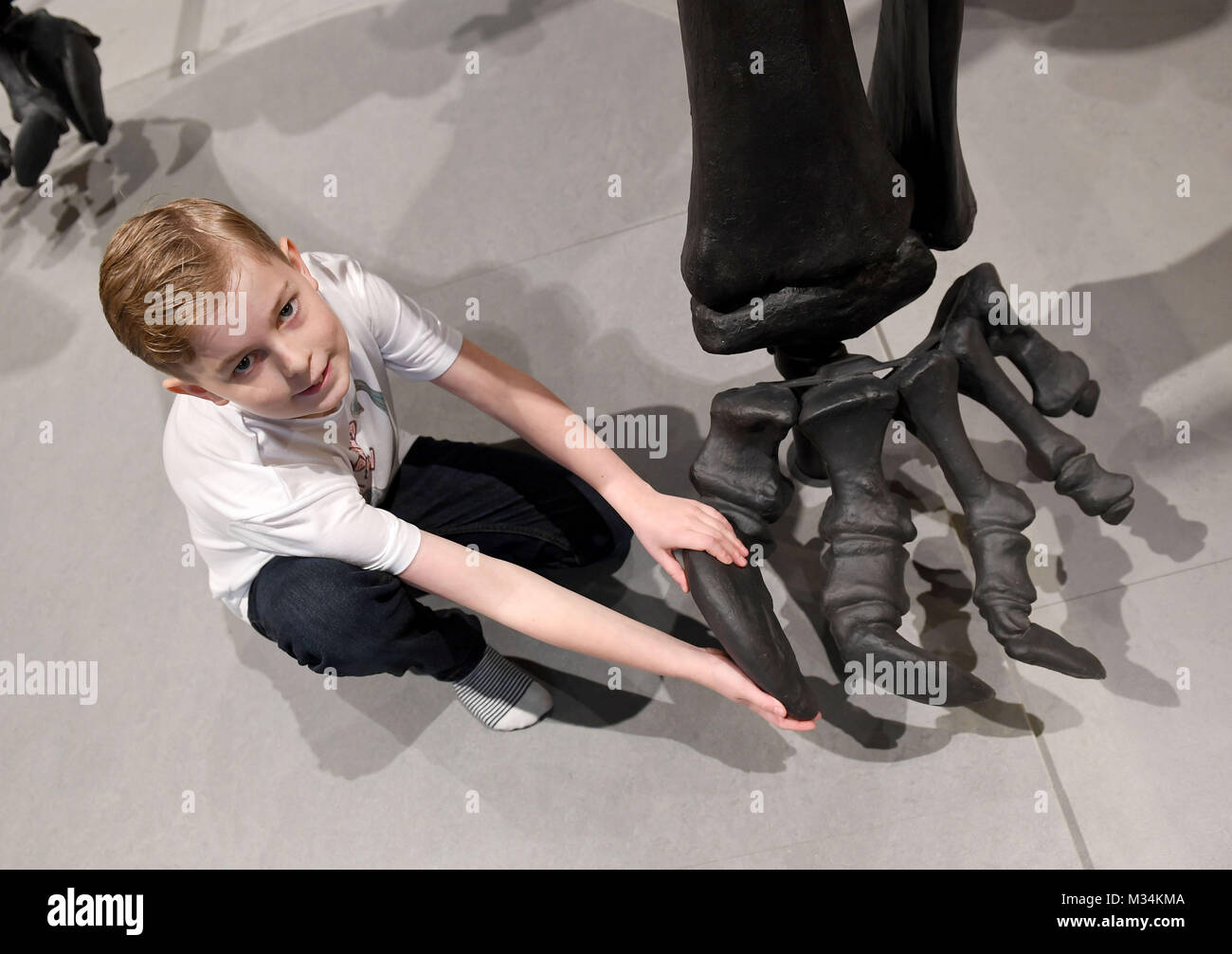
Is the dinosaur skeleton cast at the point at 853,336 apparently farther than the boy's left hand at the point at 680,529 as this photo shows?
No

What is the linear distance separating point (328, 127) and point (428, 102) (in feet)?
0.79

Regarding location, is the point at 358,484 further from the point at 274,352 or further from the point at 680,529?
the point at 680,529

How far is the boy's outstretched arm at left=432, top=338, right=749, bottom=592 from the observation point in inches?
42.5

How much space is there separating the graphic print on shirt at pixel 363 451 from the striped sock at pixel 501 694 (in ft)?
0.98

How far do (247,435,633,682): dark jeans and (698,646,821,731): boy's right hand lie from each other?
0.38 meters

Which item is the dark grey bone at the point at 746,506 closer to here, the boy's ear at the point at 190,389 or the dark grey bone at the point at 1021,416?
the dark grey bone at the point at 1021,416

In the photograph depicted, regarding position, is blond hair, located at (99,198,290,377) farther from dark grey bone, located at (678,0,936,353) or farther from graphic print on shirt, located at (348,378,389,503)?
dark grey bone, located at (678,0,936,353)

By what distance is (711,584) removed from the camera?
1.06m

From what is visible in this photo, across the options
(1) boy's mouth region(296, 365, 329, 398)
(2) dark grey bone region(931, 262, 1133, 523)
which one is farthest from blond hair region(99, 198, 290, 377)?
(2) dark grey bone region(931, 262, 1133, 523)

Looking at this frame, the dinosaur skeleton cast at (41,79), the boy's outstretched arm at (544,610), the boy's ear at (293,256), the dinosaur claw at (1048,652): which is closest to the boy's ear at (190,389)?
the boy's ear at (293,256)

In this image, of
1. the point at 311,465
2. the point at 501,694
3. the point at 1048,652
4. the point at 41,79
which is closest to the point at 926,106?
the point at 1048,652

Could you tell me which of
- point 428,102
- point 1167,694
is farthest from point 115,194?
point 1167,694

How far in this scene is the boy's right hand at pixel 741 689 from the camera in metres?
1.15

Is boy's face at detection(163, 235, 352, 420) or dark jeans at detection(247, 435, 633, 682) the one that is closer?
boy's face at detection(163, 235, 352, 420)
